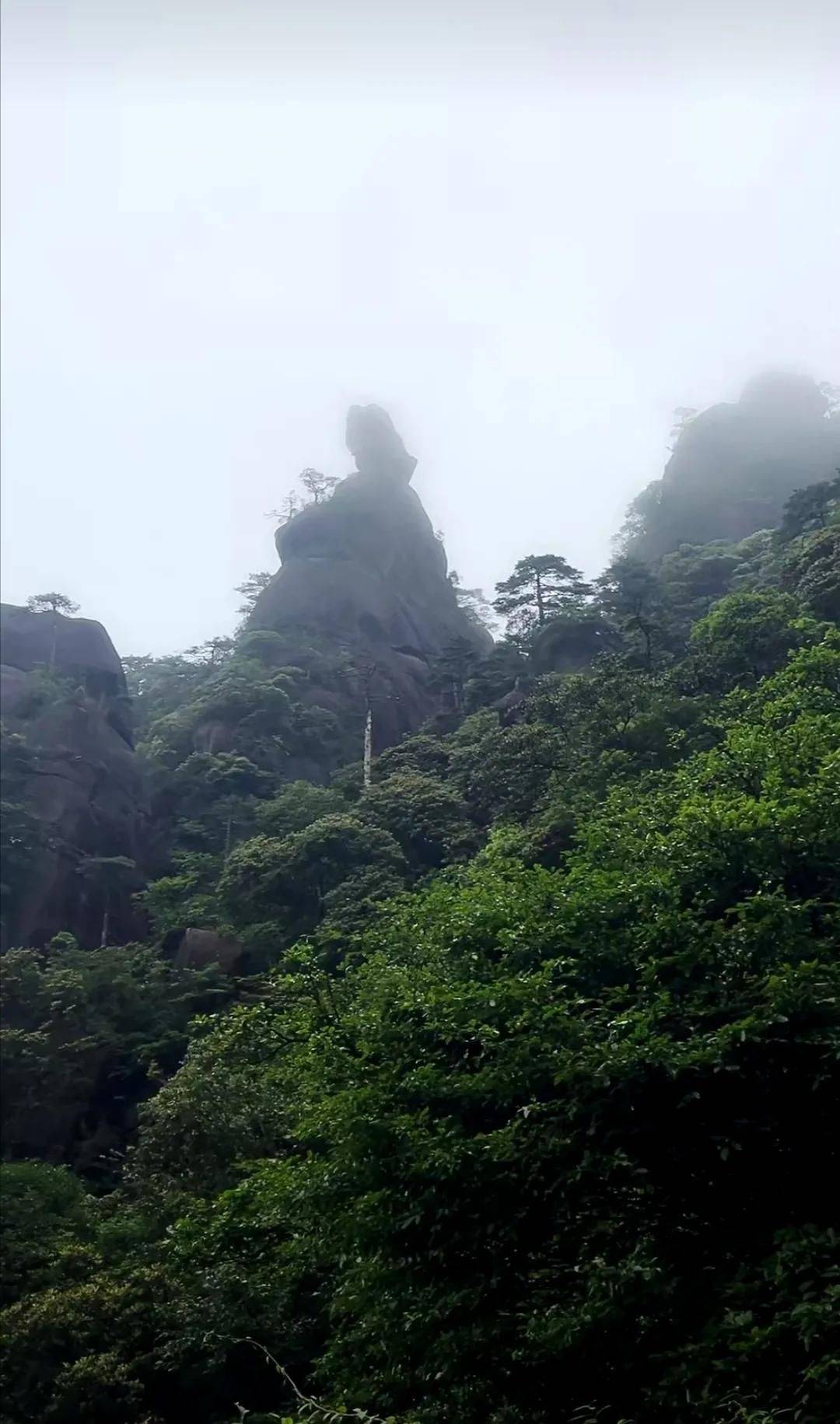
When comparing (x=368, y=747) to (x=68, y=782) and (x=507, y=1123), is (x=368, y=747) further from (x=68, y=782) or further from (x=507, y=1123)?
(x=507, y=1123)

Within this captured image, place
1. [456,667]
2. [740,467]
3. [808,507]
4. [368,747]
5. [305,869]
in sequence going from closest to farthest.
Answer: [305,869] < [368,747] < [808,507] < [456,667] < [740,467]

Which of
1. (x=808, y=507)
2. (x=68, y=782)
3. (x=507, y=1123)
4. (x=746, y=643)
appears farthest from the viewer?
(x=808, y=507)

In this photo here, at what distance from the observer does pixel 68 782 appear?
30422mm

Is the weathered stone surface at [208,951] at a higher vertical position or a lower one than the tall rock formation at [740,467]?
lower

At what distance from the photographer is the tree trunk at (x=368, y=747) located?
31766 mm

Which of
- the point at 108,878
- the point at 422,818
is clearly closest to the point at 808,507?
the point at 422,818

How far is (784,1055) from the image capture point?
23.7 ft

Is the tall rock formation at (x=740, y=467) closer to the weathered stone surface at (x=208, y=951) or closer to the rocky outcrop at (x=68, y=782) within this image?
the rocky outcrop at (x=68, y=782)

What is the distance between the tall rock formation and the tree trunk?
2287cm

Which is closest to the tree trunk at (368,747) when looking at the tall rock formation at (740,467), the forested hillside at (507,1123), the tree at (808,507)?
the forested hillside at (507,1123)

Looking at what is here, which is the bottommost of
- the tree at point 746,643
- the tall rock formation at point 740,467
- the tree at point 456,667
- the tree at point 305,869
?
the tree at point 305,869

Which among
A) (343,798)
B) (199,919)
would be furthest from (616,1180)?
(343,798)

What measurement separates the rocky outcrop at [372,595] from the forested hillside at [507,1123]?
17.5m

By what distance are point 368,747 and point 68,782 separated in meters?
9.50
